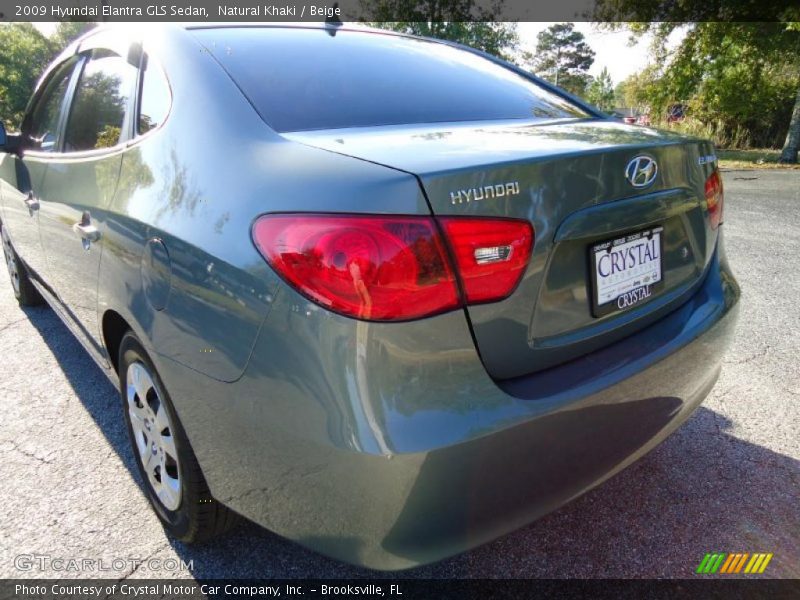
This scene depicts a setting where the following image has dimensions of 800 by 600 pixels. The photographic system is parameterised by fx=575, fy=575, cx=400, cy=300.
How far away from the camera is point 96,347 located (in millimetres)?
2369

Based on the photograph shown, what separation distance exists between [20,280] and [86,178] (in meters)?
2.61

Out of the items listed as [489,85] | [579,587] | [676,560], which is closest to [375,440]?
[579,587]

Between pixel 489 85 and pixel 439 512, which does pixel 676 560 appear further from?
pixel 489 85

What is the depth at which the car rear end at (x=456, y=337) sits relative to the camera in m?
1.20

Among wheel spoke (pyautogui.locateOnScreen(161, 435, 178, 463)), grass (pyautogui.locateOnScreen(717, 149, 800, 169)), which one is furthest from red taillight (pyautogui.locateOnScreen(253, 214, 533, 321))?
grass (pyautogui.locateOnScreen(717, 149, 800, 169))

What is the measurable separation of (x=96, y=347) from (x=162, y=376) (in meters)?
0.90

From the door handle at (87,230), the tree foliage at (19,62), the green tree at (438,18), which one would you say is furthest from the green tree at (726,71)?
the tree foliage at (19,62)

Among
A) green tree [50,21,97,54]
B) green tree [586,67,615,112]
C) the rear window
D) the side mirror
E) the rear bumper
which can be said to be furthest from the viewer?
green tree [586,67,615,112]

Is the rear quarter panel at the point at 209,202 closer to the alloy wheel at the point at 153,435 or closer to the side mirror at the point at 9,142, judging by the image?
the alloy wheel at the point at 153,435

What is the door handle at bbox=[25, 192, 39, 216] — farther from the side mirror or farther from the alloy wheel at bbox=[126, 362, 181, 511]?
the alloy wheel at bbox=[126, 362, 181, 511]

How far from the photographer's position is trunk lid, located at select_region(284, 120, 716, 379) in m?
1.27

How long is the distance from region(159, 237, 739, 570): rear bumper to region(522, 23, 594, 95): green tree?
8529 cm

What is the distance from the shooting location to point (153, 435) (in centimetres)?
196

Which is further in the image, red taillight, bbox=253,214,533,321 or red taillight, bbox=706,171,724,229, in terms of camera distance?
red taillight, bbox=706,171,724,229
